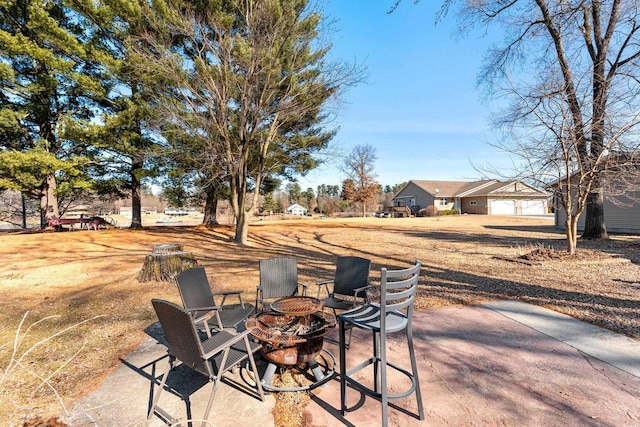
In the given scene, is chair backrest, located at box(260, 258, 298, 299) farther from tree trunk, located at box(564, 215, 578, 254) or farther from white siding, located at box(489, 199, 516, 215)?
white siding, located at box(489, 199, 516, 215)

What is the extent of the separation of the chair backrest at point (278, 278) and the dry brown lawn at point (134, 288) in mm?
1406

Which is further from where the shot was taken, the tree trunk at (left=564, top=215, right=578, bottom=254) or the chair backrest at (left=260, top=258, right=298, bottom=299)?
the tree trunk at (left=564, top=215, right=578, bottom=254)

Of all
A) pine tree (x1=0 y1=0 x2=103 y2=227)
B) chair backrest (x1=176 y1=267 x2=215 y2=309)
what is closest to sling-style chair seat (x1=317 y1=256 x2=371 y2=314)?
chair backrest (x1=176 y1=267 x2=215 y2=309)

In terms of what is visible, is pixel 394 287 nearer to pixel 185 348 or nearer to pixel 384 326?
pixel 384 326

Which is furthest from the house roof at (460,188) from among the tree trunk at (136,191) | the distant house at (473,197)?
the tree trunk at (136,191)

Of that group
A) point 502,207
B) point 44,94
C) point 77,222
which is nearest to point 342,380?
point 77,222

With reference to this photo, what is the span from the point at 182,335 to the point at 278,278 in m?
1.77

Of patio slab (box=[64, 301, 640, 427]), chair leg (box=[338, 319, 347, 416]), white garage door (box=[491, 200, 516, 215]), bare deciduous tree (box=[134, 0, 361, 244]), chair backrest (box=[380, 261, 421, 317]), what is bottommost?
patio slab (box=[64, 301, 640, 427])

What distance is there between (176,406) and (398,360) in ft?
6.64

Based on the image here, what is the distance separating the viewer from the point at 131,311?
445 centimetres

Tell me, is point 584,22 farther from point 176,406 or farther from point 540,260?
point 176,406

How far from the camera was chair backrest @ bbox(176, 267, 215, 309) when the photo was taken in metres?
3.04

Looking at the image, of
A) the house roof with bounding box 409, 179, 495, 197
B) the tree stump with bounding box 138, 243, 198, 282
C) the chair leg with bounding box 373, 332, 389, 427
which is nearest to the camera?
the chair leg with bounding box 373, 332, 389, 427

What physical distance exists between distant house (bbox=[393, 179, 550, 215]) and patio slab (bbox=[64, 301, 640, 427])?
28741 millimetres
